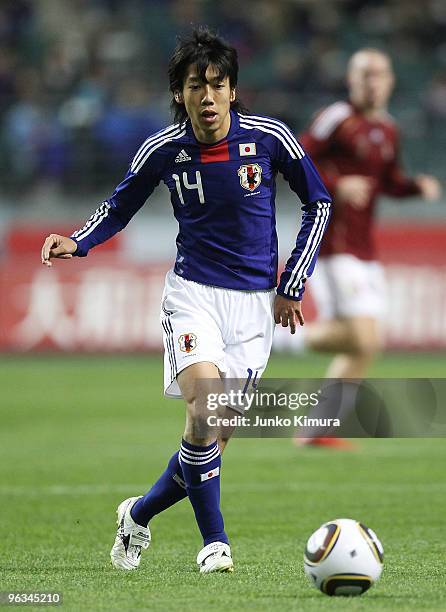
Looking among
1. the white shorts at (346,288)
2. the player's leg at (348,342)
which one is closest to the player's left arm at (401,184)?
the white shorts at (346,288)

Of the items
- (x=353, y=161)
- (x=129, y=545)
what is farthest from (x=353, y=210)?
(x=129, y=545)

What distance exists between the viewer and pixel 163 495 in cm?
556

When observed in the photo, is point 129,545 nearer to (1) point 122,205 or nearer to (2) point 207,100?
(1) point 122,205

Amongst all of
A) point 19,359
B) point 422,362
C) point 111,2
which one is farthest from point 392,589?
point 111,2

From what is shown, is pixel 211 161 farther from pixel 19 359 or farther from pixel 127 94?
pixel 127 94

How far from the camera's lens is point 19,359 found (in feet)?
54.2

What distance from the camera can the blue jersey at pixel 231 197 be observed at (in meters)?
5.50

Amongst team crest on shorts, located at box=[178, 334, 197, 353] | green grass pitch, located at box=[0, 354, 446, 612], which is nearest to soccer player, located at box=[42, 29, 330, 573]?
team crest on shorts, located at box=[178, 334, 197, 353]

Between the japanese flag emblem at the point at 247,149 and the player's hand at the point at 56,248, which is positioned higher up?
the japanese flag emblem at the point at 247,149

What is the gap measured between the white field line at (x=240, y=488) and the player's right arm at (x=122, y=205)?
8.00 feet

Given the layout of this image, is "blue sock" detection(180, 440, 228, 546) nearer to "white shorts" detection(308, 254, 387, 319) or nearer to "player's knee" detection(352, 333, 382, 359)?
"player's knee" detection(352, 333, 382, 359)

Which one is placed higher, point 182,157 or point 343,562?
point 182,157

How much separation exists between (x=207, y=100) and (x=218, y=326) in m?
0.94

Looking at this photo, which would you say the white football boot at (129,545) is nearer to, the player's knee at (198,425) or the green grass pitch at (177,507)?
the green grass pitch at (177,507)
